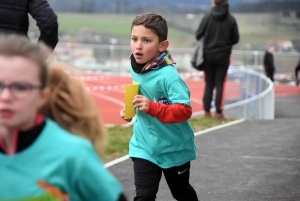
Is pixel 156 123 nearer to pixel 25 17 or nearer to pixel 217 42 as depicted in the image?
pixel 25 17

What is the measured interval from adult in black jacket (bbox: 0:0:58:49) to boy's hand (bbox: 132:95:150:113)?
1920mm

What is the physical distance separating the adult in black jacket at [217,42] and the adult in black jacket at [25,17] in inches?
228

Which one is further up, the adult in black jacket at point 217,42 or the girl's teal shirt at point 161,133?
the girl's teal shirt at point 161,133

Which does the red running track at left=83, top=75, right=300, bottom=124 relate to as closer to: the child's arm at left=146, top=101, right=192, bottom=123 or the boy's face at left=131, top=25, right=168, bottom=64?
the boy's face at left=131, top=25, right=168, bottom=64

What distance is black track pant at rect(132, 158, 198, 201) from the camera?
5230mm

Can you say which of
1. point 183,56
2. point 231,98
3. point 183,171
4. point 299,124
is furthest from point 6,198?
point 183,56

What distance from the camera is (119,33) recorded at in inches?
1512

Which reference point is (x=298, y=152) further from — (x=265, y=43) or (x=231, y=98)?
(x=265, y=43)

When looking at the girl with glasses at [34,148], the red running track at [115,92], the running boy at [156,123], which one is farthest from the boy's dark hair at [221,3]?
the girl with glasses at [34,148]

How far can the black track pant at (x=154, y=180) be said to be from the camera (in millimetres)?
5230

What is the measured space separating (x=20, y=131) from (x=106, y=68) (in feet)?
92.3

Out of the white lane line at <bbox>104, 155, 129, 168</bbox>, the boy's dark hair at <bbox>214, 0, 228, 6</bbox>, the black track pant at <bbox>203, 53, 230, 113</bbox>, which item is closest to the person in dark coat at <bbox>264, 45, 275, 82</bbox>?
the black track pant at <bbox>203, 53, 230, 113</bbox>

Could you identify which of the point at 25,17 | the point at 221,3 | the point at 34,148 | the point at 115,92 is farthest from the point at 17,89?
the point at 115,92

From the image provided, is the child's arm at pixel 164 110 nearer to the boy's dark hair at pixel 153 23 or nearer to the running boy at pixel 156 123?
the running boy at pixel 156 123
